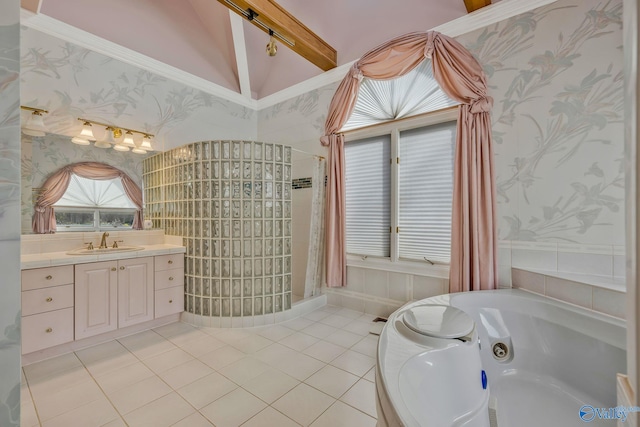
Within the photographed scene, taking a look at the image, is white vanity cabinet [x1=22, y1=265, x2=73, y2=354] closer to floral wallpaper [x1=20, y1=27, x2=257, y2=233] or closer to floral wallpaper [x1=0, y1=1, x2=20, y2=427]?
floral wallpaper [x1=20, y1=27, x2=257, y2=233]

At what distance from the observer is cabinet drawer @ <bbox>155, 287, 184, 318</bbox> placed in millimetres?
2533

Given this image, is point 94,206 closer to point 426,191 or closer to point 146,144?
point 146,144

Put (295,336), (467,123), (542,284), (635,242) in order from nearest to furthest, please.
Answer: (635,242) < (542,284) < (467,123) < (295,336)

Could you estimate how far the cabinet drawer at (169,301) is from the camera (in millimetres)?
2533

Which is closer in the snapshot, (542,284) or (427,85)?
(542,284)

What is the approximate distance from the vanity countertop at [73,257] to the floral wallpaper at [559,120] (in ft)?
10.2

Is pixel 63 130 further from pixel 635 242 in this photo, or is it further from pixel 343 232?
pixel 635 242

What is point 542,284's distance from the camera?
188 centimetres

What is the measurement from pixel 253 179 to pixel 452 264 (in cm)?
201

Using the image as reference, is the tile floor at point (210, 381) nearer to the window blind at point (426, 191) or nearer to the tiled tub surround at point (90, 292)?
the tiled tub surround at point (90, 292)

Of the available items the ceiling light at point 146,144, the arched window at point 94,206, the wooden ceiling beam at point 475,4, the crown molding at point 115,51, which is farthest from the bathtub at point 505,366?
the crown molding at point 115,51

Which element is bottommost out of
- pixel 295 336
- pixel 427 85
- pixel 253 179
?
pixel 295 336

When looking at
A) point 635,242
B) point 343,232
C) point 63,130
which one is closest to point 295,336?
point 343,232

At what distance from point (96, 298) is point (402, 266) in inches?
110
